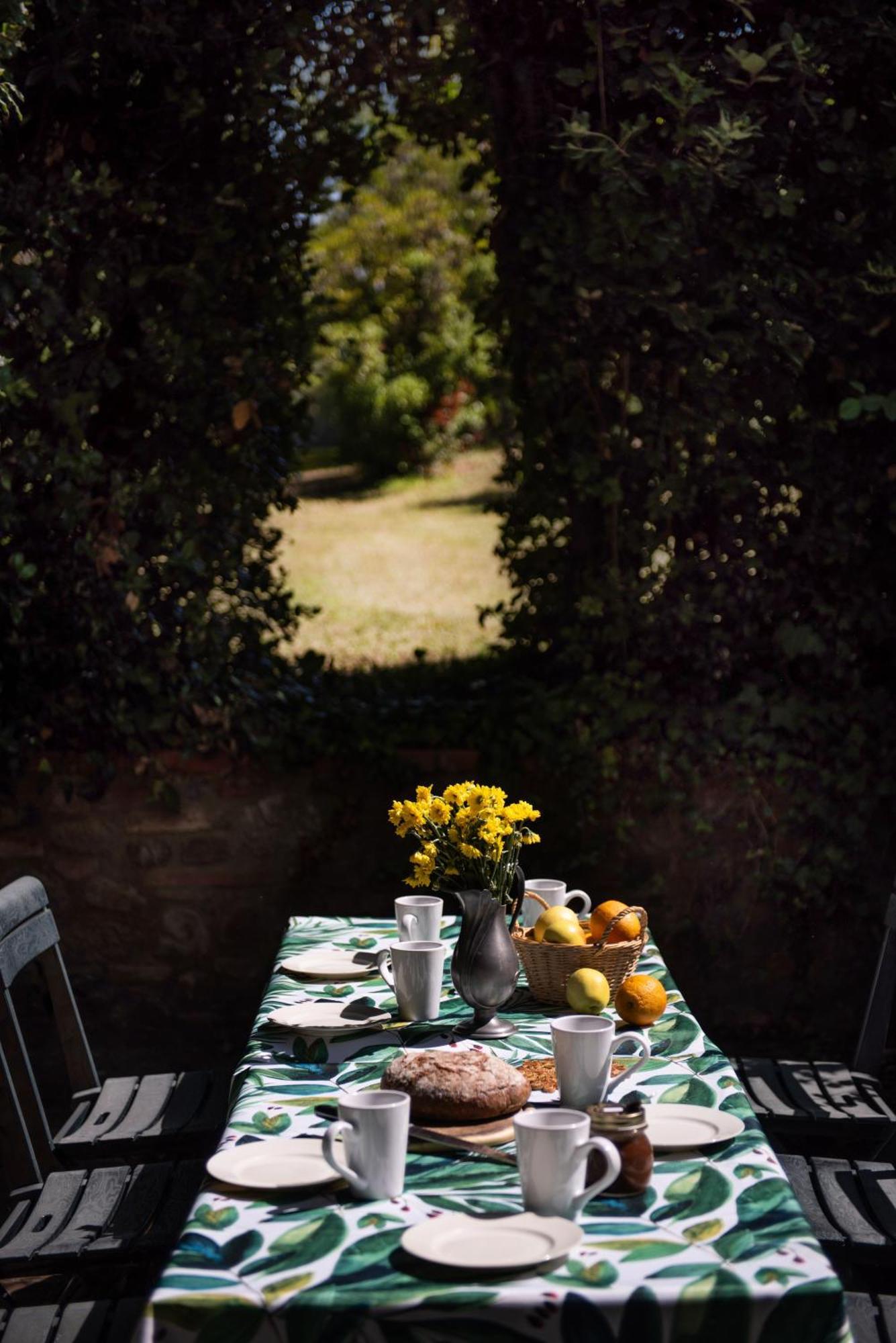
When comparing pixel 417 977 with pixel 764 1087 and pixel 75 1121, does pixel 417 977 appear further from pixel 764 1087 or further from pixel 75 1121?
pixel 764 1087

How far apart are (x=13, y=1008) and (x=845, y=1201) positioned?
63.4 inches

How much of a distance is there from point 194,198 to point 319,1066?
2707mm

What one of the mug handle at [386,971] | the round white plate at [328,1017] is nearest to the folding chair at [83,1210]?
the round white plate at [328,1017]

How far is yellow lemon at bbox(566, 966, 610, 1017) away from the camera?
217 cm

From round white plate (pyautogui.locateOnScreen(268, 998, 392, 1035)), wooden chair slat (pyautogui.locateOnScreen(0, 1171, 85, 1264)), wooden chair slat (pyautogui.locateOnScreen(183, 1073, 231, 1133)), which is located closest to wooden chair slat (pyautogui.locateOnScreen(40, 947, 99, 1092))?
wooden chair slat (pyautogui.locateOnScreen(183, 1073, 231, 1133))

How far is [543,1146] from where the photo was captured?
1.53 m

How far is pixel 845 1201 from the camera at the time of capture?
7.93 feet

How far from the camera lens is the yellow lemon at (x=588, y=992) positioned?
2.17m

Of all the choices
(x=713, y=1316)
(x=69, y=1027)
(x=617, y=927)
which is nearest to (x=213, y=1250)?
(x=713, y=1316)

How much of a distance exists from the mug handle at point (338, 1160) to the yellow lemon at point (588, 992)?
61 centimetres

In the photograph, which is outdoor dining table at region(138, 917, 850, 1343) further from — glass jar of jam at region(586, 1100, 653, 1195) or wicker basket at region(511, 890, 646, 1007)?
wicker basket at region(511, 890, 646, 1007)

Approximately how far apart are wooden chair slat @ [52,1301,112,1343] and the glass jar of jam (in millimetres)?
808

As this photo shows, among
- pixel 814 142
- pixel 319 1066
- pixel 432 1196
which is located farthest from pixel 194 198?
pixel 432 1196

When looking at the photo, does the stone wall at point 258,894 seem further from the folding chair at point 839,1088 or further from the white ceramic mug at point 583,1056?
the white ceramic mug at point 583,1056
